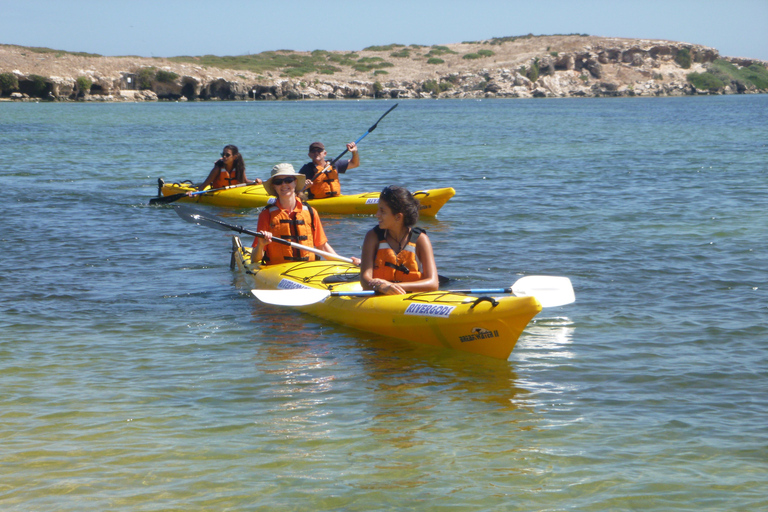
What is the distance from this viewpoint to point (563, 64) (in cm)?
11462

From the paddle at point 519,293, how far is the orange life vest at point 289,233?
3.66 feet

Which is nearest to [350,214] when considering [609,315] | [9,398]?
[609,315]

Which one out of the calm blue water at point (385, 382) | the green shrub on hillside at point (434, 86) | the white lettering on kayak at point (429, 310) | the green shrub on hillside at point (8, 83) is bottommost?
the calm blue water at point (385, 382)

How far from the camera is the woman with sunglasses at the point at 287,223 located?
24.8 ft

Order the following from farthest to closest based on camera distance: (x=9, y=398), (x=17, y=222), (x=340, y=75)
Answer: (x=340, y=75), (x=17, y=222), (x=9, y=398)

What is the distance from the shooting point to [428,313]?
5.95 m

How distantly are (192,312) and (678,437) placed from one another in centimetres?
470

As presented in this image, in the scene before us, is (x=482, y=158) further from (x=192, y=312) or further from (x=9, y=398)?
(x=9, y=398)

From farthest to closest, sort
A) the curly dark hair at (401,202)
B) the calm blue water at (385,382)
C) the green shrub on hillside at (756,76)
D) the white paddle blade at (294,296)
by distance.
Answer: the green shrub on hillside at (756,76) < the white paddle blade at (294,296) < the curly dark hair at (401,202) < the calm blue water at (385,382)

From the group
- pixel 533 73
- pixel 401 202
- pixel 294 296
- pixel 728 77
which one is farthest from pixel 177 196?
pixel 728 77

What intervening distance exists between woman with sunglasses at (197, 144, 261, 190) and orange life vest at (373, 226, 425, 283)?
8408 mm

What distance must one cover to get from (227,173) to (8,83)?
218ft

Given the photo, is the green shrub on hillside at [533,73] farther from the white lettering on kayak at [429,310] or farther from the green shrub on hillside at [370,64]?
the white lettering on kayak at [429,310]

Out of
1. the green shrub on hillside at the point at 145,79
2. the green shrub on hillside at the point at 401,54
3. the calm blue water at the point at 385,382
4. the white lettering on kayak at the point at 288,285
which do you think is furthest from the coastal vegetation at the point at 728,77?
the white lettering on kayak at the point at 288,285
